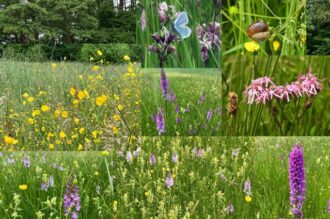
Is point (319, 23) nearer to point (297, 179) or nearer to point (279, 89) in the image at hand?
point (279, 89)

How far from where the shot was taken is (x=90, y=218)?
12.0ft

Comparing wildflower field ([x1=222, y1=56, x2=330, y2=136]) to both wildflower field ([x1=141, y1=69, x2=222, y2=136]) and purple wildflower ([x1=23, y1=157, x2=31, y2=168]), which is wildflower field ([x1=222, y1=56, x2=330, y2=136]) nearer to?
wildflower field ([x1=141, y1=69, x2=222, y2=136])

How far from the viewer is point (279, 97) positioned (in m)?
3.57

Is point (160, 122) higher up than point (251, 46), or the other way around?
point (251, 46)

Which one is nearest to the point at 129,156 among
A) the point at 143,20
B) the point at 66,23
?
the point at 143,20

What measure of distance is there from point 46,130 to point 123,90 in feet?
3.40

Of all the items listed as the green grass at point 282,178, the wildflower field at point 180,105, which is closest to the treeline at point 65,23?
the wildflower field at point 180,105

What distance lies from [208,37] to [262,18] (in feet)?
1.38

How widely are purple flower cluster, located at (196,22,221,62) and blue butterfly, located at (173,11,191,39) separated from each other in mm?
82

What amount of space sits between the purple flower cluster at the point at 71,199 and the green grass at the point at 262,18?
149cm

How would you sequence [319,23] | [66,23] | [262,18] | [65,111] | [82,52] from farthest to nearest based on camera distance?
[66,23] < [82,52] < [319,23] < [65,111] < [262,18]

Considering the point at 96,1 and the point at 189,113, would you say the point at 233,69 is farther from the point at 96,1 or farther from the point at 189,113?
the point at 96,1

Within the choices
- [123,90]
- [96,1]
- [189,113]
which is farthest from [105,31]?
[189,113]

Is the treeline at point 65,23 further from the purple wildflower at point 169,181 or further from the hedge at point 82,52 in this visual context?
the purple wildflower at point 169,181
